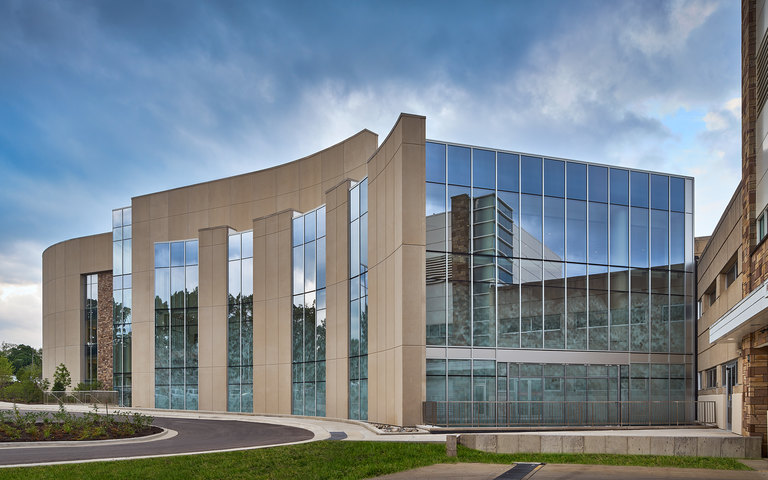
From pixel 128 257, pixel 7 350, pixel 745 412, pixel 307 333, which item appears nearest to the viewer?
pixel 745 412

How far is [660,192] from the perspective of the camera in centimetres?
3053

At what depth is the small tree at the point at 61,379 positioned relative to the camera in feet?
157

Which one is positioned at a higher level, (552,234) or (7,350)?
(552,234)

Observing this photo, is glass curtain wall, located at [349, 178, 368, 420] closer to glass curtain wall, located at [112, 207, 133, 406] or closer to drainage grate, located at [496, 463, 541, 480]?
drainage grate, located at [496, 463, 541, 480]

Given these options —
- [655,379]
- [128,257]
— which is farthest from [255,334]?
[655,379]

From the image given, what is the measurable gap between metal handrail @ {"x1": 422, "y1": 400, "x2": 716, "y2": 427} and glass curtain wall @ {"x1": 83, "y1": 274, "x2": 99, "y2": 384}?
3285 cm

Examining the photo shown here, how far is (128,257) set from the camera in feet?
149

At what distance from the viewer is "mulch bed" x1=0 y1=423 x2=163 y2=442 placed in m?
20.5

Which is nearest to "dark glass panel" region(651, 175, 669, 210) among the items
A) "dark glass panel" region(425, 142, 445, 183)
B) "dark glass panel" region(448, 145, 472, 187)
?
"dark glass panel" region(448, 145, 472, 187)

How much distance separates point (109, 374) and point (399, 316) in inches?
1175

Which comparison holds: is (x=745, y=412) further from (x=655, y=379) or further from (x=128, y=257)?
(x=128, y=257)

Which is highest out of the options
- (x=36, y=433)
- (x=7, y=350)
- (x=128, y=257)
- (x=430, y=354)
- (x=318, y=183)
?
(x=318, y=183)

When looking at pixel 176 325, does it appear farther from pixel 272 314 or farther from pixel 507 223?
pixel 507 223

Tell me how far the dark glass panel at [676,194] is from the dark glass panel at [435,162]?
11.3m
